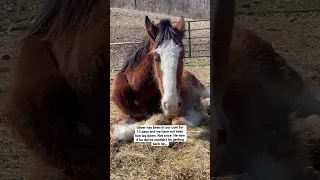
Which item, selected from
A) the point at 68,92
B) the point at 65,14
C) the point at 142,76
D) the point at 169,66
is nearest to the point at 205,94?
the point at 169,66

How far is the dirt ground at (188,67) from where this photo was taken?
9.08ft

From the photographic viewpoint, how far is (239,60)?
2.80 meters

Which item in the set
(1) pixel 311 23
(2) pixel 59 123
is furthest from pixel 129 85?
(1) pixel 311 23

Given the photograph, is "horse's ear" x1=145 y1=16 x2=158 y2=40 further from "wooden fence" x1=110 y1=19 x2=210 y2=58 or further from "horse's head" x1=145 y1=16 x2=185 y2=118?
"wooden fence" x1=110 y1=19 x2=210 y2=58

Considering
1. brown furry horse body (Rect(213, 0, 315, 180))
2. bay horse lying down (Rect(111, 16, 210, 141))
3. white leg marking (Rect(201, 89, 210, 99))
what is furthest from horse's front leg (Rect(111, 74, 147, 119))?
brown furry horse body (Rect(213, 0, 315, 180))

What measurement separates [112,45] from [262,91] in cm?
107

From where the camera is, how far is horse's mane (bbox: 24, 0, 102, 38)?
2.79 metres

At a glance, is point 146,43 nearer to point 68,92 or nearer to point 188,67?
point 188,67

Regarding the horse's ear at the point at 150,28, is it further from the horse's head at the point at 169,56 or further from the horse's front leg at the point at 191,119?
the horse's front leg at the point at 191,119

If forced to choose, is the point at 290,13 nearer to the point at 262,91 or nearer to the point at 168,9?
the point at 262,91

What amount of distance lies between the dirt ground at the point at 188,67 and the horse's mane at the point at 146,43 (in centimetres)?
6

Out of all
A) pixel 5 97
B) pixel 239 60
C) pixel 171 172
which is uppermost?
pixel 239 60

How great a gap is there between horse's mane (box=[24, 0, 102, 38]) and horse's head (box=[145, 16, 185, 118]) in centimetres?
41

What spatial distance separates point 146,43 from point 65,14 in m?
0.59
